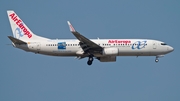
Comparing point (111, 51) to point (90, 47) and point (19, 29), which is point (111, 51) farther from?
point (19, 29)

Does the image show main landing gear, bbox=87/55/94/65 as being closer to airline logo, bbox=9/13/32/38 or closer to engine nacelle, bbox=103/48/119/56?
engine nacelle, bbox=103/48/119/56

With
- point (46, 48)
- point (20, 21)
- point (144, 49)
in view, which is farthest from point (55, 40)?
point (144, 49)

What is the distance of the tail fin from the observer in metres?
76.9

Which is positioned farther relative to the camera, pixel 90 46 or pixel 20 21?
pixel 20 21

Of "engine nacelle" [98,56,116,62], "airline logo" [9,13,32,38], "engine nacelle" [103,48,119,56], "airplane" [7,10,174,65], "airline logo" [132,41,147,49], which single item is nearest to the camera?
"engine nacelle" [103,48,119,56]

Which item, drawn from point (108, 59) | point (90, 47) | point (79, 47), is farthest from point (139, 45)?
point (79, 47)

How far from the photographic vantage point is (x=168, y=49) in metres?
77.1

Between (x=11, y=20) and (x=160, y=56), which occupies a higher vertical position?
(x=11, y=20)

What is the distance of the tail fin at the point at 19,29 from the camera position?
252 ft

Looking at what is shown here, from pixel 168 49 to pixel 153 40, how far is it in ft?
8.87

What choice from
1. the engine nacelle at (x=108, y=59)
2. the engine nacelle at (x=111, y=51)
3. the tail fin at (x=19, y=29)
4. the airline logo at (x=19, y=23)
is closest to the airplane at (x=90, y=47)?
the engine nacelle at (x=111, y=51)

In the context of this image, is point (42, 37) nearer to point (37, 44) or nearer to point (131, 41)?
point (37, 44)

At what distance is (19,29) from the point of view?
77812mm

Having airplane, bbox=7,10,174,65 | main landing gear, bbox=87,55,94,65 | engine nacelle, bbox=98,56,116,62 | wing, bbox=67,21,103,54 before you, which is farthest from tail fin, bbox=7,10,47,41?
engine nacelle, bbox=98,56,116,62
